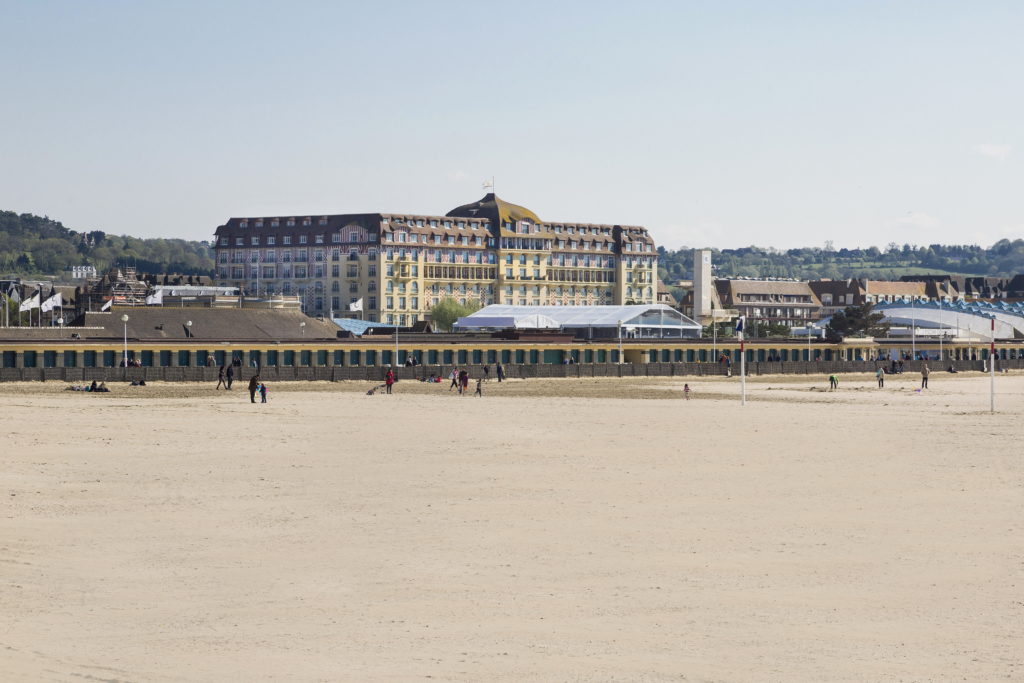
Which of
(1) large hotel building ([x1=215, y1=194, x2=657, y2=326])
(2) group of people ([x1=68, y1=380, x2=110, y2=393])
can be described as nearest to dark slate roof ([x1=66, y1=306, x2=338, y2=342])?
(2) group of people ([x1=68, y1=380, x2=110, y2=393])

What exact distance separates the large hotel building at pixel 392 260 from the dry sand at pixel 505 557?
14033 centimetres

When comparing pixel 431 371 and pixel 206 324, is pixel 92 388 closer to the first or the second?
pixel 431 371

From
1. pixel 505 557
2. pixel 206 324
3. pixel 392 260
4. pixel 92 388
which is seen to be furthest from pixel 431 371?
pixel 392 260

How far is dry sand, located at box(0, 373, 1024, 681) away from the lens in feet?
47.9

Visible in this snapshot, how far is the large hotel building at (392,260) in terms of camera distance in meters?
182

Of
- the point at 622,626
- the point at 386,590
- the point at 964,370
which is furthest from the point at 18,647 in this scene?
the point at 964,370

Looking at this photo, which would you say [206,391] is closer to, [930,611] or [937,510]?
[937,510]

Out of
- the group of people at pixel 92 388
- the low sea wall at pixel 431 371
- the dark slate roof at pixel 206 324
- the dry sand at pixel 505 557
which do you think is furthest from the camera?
the dark slate roof at pixel 206 324

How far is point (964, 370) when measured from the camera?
414 ft

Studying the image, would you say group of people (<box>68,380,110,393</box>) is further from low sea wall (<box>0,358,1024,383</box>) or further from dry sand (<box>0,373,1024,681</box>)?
dry sand (<box>0,373,1024,681</box>)

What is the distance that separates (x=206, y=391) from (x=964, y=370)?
8251 cm

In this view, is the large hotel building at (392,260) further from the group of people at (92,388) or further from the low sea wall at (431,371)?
the group of people at (92,388)

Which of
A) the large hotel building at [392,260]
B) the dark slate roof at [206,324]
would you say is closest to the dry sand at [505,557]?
the dark slate roof at [206,324]

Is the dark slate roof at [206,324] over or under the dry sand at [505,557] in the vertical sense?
over
